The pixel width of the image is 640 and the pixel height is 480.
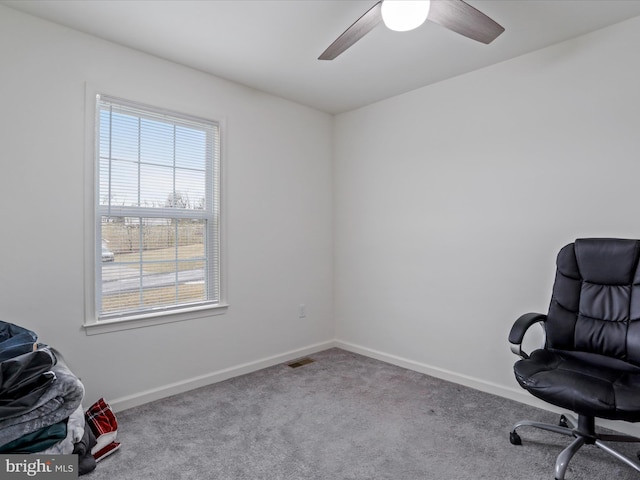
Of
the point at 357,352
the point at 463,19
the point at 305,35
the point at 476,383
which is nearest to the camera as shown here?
the point at 463,19

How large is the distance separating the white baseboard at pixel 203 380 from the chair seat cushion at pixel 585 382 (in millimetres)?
2104

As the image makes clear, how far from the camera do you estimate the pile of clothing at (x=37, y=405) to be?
1623mm

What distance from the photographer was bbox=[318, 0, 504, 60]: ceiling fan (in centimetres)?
165

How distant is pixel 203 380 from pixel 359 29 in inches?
104

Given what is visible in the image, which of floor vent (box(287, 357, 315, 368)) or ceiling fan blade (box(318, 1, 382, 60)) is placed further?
floor vent (box(287, 357, 315, 368))

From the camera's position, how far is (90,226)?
2445 mm

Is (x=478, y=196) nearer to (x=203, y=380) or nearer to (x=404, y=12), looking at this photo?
(x=404, y=12)

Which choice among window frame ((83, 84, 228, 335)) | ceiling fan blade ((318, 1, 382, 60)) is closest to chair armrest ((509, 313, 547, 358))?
ceiling fan blade ((318, 1, 382, 60))

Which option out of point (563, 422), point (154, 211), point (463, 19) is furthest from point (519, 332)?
point (154, 211)

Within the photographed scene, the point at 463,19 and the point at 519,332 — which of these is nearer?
the point at 463,19

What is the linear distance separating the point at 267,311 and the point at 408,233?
56.9 inches

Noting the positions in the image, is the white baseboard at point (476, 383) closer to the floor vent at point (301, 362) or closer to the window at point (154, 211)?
the floor vent at point (301, 362)

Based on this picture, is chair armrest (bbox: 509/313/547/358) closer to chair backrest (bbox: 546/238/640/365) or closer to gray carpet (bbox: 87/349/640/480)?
chair backrest (bbox: 546/238/640/365)

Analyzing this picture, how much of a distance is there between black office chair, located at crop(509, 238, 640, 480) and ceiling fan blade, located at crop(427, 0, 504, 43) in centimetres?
130
